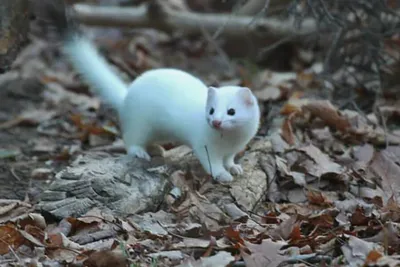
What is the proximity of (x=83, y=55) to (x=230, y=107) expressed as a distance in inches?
47.0

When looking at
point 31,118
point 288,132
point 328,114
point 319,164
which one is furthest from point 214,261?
point 31,118

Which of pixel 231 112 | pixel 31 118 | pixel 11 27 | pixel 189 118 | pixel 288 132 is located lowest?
pixel 31 118

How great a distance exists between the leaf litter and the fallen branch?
100 cm

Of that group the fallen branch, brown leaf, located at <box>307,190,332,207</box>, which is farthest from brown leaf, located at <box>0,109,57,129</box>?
brown leaf, located at <box>307,190,332,207</box>

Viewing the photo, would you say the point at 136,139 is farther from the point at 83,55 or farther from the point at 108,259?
the point at 108,259

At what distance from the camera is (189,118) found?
4.00m

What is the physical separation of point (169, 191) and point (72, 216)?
1.77ft

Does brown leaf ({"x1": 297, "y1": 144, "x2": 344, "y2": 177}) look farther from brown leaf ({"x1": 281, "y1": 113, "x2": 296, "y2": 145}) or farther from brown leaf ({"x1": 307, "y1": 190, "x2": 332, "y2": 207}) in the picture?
brown leaf ({"x1": 307, "y1": 190, "x2": 332, "y2": 207})

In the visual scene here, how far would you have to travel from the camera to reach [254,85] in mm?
6281

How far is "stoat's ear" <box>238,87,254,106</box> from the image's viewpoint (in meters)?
3.75

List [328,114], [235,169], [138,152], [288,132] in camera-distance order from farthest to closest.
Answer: [328,114]
[288,132]
[138,152]
[235,169]

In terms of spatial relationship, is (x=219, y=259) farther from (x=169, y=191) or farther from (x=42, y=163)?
(x=42, y=163)

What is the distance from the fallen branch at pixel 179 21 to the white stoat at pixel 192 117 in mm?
2910

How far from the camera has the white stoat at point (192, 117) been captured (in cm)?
376
